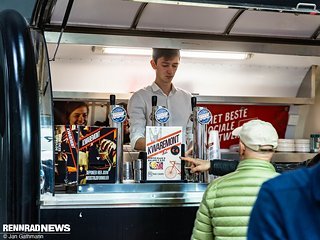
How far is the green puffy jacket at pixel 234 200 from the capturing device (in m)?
2.11

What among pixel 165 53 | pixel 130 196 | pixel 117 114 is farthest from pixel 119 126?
pixel 165 53

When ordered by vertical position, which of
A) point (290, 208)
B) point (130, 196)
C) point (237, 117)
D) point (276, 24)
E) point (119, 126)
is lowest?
point (130, 196)

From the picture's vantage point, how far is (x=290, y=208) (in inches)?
35.4

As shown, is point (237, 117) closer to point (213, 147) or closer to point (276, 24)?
point (276, 24)

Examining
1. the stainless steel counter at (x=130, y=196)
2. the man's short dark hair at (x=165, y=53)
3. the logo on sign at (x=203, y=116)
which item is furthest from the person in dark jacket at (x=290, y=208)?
the man's short dark hair at (x=165, y=53)

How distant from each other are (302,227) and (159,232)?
6.37 feet

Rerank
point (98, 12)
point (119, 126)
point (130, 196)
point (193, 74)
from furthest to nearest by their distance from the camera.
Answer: point (193, 74), point (98, 12), point (119, 126), point (130, 196)

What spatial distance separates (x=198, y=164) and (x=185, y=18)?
46.5 inches

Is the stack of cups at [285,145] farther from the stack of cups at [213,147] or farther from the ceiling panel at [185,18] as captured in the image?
the stack of cups at [213,147]

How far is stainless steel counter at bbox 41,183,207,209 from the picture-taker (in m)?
2.66

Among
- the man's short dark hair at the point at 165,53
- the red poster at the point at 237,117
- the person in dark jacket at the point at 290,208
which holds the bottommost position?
the person in dark jacket at the point at 290,208

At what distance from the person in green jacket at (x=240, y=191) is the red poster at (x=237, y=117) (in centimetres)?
288

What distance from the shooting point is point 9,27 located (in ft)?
8.75

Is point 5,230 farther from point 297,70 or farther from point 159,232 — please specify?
point 297,70
